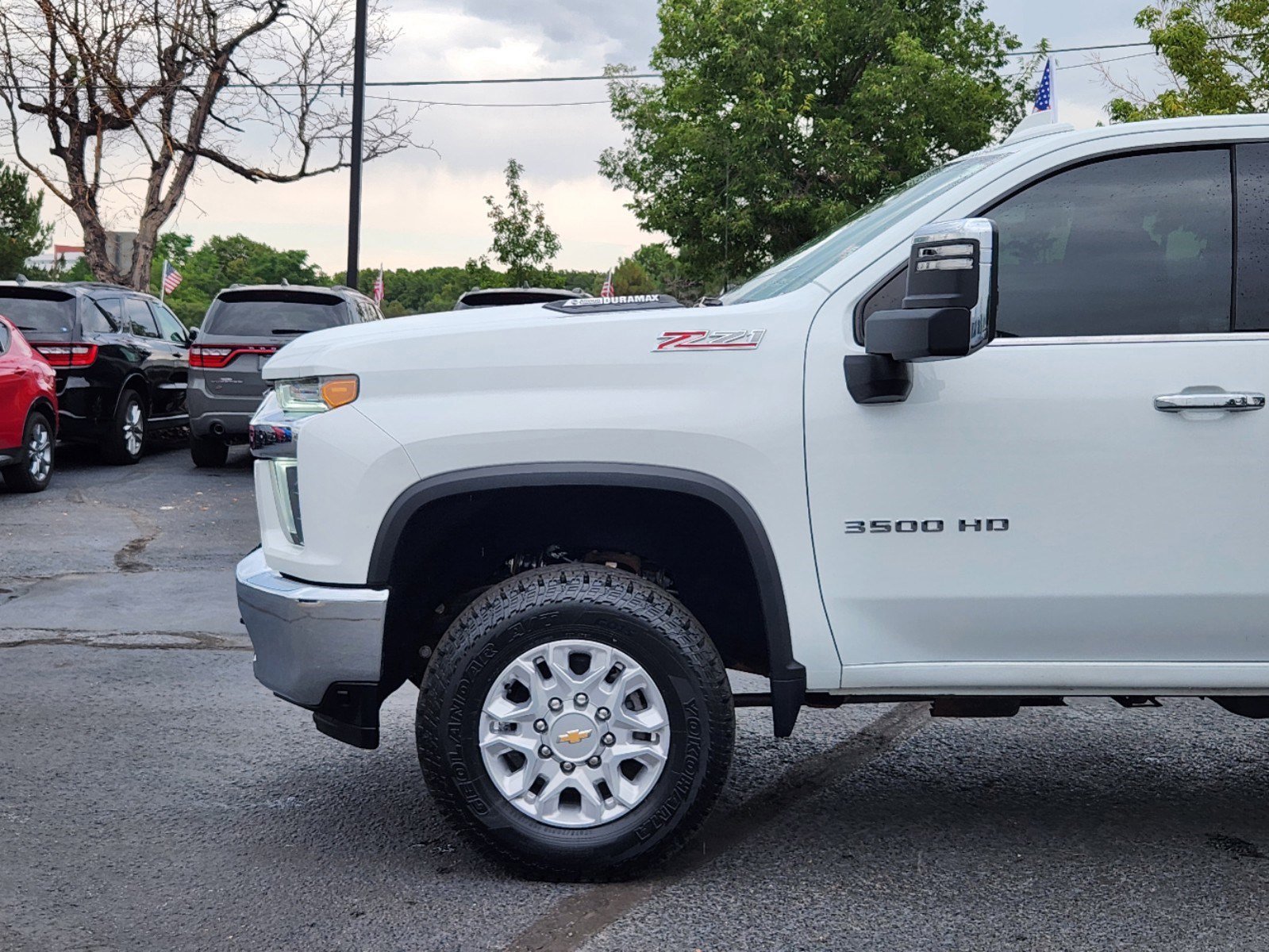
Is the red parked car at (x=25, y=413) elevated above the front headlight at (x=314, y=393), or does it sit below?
below

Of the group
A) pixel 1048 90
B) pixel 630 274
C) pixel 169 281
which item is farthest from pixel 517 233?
pixel 630 274

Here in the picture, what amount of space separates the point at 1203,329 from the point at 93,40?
25811 mm

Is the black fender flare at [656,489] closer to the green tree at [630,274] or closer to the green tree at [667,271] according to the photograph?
the green tree at [667,271]

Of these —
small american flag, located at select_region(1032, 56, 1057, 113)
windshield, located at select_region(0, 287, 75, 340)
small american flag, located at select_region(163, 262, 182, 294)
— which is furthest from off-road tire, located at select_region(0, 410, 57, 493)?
small american flag, located at select_region(163, 262, 182, 294)

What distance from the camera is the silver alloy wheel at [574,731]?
3621 millimetres

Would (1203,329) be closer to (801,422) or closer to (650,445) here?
(801,422)

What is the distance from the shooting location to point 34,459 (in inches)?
483

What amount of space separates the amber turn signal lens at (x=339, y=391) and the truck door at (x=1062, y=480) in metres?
1.17

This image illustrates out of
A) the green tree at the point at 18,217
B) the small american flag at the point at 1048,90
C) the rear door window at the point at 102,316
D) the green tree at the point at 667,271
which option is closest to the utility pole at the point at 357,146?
the green tree at the point at 667,271

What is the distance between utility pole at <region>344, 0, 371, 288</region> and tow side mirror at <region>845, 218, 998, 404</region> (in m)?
21.7

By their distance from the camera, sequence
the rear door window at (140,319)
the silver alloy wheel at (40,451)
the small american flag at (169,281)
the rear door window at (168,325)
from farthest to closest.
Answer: the small american flag at (169,281) → the rear door window at (168,325) → the rear door window at (140,319) → the silver alloy wheel at (40,451)

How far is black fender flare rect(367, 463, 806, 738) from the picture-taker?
11.6 ft

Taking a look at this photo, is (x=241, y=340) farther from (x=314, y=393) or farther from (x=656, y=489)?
(x=656, y=489)

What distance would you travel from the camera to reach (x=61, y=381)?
13.7 metres
